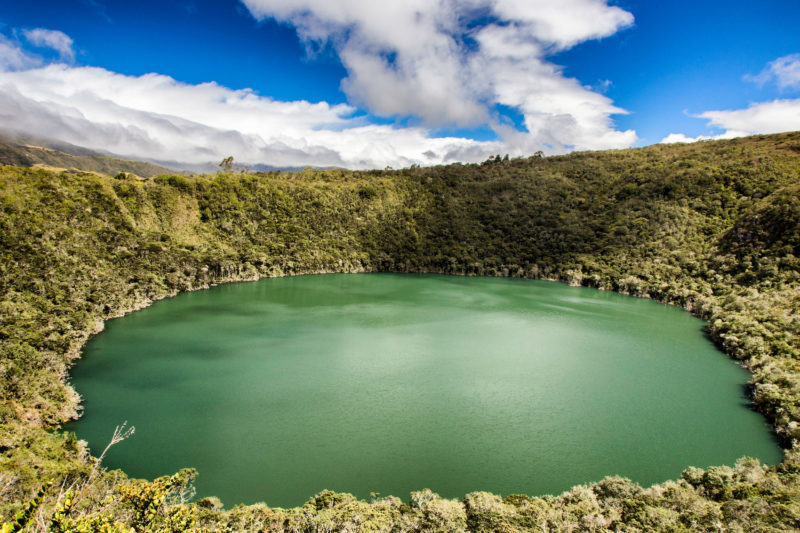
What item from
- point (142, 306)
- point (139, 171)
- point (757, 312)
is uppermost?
point (139, 171)

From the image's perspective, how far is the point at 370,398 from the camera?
25875 millimetres

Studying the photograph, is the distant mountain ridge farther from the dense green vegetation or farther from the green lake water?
the green lake water

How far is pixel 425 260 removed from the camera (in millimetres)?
84812

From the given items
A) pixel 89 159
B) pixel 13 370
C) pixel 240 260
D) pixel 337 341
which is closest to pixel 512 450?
pixel 337 341

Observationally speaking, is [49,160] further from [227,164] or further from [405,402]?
[405,402]

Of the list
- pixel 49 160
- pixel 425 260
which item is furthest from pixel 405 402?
pixel 49 160

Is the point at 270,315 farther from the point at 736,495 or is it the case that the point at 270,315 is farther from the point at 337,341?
the point at 736,495

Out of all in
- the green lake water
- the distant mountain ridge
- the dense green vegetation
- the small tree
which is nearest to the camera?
the dense green vegetation

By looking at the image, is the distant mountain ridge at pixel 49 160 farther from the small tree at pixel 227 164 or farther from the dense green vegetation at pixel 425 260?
the dense green vegetation at pixel 425 260

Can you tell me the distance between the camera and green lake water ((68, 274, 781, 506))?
18.8 m

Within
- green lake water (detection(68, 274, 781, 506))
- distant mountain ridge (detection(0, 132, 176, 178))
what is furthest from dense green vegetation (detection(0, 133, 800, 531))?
distant mountain ridge (detection(0, 132, 176, 178))

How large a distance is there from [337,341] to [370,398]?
12667 mm

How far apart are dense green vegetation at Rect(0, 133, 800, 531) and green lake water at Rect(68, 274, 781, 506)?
194cm

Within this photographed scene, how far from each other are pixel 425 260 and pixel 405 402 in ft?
198
